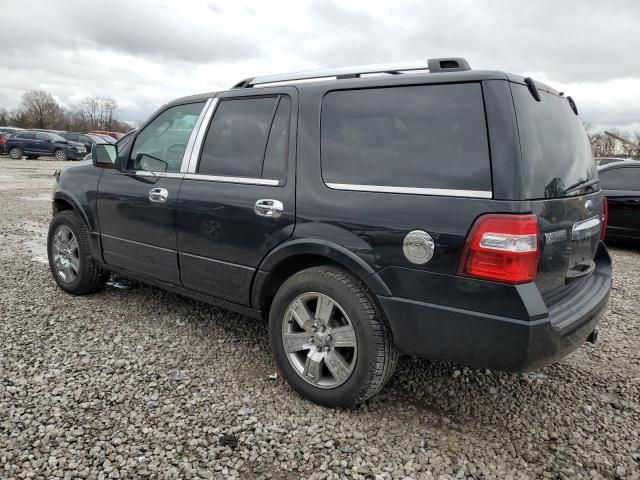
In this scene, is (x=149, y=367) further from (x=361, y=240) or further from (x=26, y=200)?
(x=26, y=200)

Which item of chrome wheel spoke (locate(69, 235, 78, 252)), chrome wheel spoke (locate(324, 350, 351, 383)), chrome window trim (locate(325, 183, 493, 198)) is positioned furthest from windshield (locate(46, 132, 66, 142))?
chrome wheel spoke (locate(324, 350, 351, 383))

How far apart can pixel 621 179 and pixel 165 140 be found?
704 cm

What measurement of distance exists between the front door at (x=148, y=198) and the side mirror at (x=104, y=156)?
7 cm

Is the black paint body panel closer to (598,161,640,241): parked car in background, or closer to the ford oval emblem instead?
the ford oval emblem

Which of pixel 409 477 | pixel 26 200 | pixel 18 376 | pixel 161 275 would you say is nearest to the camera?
pixel 409 477

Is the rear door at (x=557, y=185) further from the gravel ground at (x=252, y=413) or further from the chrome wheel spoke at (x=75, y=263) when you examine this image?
the chrome wheel spoke at (x=75, y=263)

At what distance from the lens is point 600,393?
3002 mm

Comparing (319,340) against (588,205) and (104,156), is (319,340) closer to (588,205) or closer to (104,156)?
(588,205)

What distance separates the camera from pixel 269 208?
280cm

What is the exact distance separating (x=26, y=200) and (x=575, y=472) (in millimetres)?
11953

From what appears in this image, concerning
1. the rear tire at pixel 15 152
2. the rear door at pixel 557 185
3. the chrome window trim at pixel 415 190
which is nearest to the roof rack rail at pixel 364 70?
the rear door at pixel 557 185

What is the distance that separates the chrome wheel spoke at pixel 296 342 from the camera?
9.02 ft

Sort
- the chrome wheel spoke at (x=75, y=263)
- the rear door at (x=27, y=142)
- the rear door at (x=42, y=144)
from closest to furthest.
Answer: the chrome wheel spoke at (x=75, y=263) → the rear door at (x=27, y=142) → the rear door at (x=42, y=144)

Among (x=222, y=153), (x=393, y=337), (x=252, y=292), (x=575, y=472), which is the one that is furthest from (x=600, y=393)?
(x=222, y=153)
